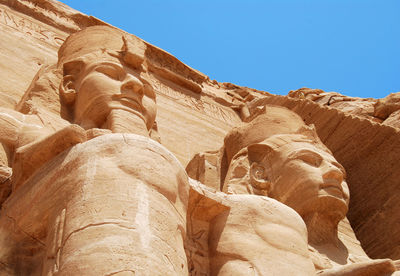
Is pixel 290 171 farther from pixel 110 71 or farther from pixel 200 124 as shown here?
pixel 200 124

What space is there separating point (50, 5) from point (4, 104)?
4245 mm

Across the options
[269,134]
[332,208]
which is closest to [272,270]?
[332,208]

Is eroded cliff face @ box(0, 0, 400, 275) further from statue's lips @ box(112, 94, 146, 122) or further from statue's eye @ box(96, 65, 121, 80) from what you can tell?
statue's lips @ box(112, 94, 146, 122)

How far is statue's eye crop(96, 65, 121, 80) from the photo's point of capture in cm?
593

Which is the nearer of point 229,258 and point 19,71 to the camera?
point 229,258

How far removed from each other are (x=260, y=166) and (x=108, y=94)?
1.51 meters

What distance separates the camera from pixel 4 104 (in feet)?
21.1

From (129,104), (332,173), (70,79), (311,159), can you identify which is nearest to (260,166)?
(311,159)

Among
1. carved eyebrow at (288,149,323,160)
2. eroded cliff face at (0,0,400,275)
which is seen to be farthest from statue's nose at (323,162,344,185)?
eroded cliff face at (0,0,400,275)

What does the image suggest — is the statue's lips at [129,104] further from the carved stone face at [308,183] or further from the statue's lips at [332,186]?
the statue's lips at [332,186]

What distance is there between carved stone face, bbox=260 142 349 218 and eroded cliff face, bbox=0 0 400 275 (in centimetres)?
57

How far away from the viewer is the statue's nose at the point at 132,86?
5812 millimetres

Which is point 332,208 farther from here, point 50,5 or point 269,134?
point 50,5

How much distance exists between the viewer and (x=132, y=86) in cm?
586
